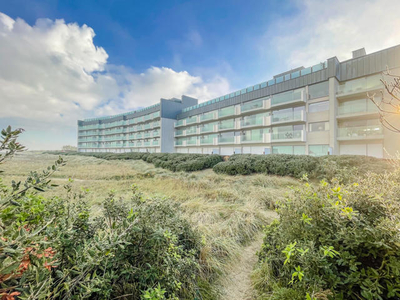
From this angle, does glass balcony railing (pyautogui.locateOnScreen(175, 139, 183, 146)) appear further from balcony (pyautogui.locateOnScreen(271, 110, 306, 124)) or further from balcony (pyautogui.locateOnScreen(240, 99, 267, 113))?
balcony (pyautogui.locateOnScreen(271, 110, 306, 124))

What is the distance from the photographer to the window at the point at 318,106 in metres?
16.8

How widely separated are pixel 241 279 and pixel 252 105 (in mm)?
22748

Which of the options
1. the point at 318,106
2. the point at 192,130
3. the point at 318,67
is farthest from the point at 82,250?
the point at 192,130

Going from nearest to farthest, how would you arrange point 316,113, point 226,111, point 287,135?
point 316,113 < point 287,135 < point 226,111

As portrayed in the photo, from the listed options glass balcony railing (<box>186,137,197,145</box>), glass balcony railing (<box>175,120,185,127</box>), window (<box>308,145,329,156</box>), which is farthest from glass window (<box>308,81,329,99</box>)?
glass balcony railing (<box>175,120,185,127</box>)

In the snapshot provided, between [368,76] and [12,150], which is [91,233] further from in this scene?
[368,76]

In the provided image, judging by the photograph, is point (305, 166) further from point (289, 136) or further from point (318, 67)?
point (318, 67)

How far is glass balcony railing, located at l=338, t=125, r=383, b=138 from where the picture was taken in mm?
13825

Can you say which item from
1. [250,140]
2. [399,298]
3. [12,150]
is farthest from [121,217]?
[250,140]

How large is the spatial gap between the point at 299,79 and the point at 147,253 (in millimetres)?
22492

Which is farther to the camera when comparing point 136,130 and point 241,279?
point 136,130

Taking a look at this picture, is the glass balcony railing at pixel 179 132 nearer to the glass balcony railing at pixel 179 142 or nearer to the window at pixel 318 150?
the glass balcony railing at pixel 179 142

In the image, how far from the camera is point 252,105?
22922 mm

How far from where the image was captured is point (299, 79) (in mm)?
18672
